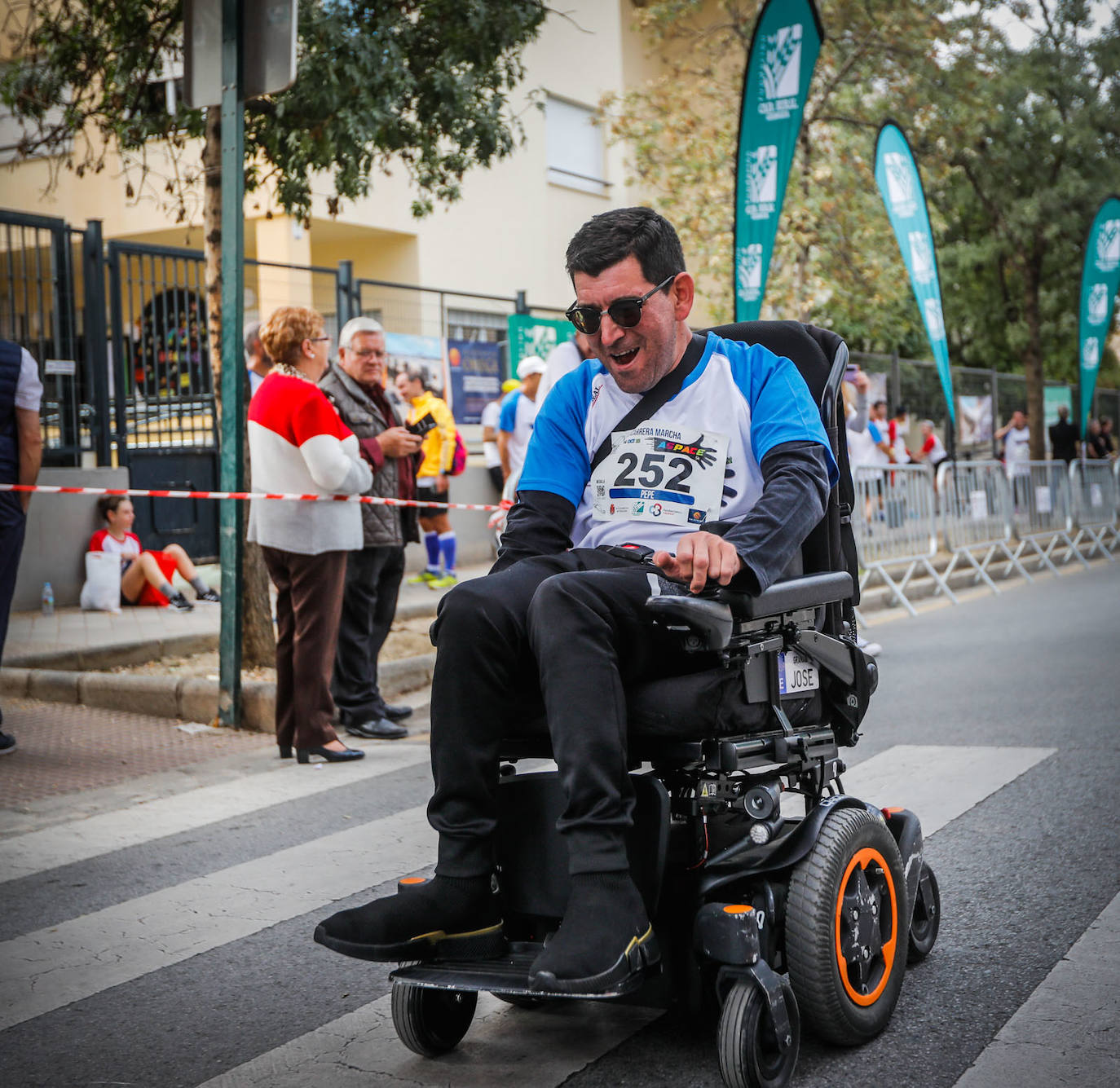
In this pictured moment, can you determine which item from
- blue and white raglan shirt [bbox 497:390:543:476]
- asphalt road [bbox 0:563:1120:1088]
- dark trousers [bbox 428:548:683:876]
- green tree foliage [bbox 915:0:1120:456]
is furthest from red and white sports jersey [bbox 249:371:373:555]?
green tree foliage [bbox 915:0:1120:456]

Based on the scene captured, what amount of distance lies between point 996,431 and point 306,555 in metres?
25.4

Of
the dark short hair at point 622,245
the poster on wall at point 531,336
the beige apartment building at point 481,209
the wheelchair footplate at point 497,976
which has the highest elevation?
the beige apartment building at point 481,209

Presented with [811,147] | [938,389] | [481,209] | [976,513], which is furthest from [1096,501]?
[481,209]

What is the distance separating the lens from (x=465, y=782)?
2.84 meters

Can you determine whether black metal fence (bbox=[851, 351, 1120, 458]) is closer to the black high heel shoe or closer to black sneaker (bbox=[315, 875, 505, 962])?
the black high heel shoe

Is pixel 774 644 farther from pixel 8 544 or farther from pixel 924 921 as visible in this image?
pixel 8 544

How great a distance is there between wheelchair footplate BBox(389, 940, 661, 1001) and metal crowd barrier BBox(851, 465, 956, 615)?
8.94m

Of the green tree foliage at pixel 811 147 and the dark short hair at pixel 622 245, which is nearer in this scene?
the dark short hair at pixel 622 245

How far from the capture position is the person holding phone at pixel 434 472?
41.1 ft

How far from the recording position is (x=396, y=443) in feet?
23.2

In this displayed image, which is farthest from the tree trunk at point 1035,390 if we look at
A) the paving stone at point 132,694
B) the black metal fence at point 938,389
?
the paving stone at point 132,694

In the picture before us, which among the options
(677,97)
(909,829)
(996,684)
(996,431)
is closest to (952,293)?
(996,431)

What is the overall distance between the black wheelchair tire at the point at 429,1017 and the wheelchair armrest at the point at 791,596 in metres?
1.00

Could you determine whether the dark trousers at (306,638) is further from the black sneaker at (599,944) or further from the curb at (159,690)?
the black sneaker at (599,944)
